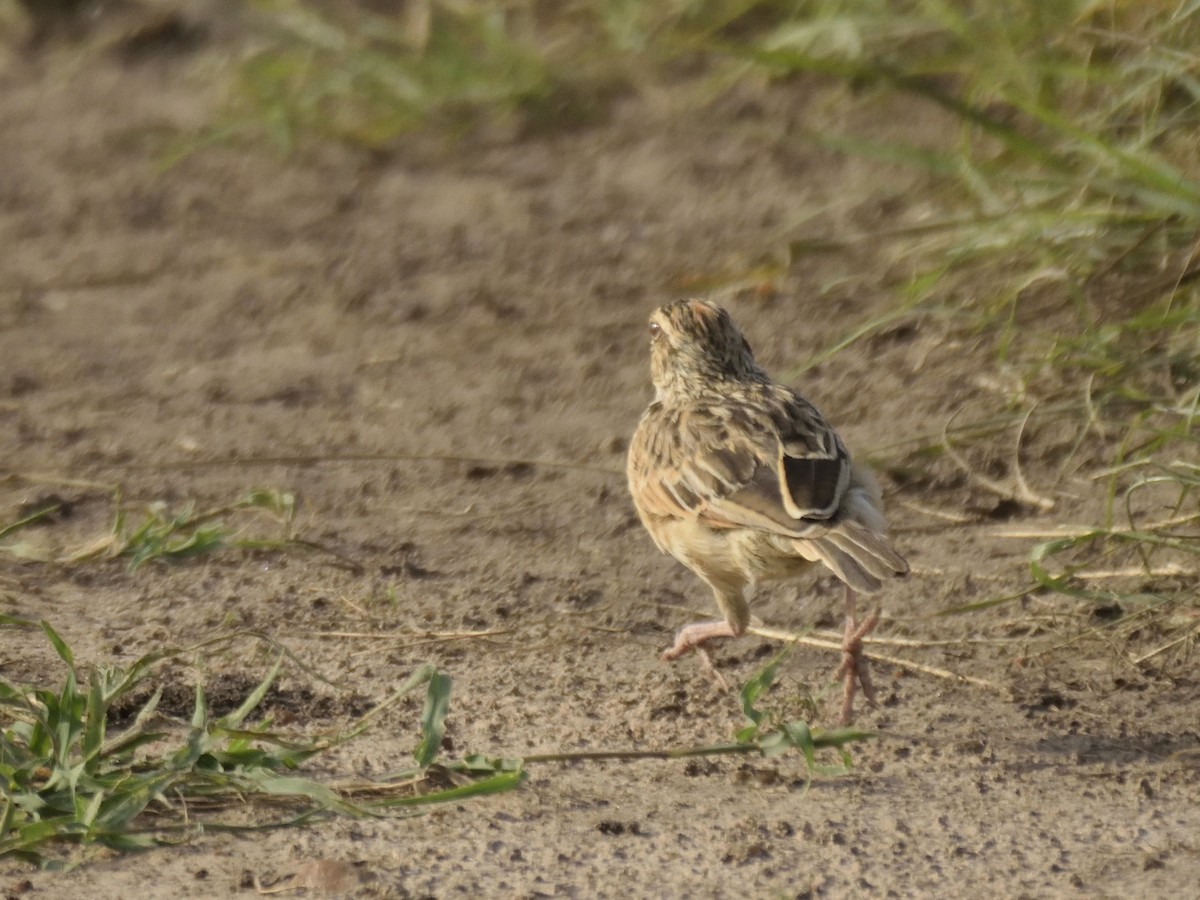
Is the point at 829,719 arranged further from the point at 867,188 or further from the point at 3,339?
the point at 3,339

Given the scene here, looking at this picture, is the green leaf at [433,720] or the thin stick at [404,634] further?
the thin stick at [404,634]

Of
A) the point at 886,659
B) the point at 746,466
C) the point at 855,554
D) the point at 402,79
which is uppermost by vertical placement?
the point at 402,79

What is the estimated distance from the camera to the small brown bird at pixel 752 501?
15.3 ft

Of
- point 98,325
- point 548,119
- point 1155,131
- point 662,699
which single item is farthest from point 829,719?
point 548,119

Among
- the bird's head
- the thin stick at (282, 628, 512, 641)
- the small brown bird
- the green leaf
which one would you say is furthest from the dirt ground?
the bird's head

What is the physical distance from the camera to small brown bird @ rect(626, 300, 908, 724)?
467 centimetres

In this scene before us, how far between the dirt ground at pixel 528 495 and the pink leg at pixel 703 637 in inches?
2.9

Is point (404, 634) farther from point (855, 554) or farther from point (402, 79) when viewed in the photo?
point (402, 79)

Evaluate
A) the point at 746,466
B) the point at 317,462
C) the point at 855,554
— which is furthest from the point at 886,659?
the point at 317,462

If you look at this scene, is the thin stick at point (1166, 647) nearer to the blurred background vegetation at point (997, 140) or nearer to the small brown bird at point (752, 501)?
the blurred background vegetation at point (997, 140)

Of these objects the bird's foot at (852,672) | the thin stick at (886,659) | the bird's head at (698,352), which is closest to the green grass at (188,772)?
the bird's foot at (852,672)

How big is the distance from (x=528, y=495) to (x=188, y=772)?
265 cm

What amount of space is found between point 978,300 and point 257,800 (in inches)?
154

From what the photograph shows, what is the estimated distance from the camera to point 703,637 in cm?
527
